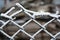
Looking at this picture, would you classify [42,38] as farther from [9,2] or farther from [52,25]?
[9,2]

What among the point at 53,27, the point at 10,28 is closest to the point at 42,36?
the point at 53,27

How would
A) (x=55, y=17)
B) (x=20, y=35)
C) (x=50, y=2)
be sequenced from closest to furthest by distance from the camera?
(x=55, y=17)
(x=20, y=35)
(x=50, y=2)

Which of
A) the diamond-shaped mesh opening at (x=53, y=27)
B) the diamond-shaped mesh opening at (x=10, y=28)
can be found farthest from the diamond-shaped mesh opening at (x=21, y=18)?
the diamond-shaped mesh opening at (x=53, y=27)

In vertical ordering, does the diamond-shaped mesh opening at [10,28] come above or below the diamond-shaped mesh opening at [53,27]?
below

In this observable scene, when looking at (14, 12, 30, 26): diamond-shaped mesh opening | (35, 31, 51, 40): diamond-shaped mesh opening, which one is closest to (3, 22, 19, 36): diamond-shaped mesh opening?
(14, 12, 30, 26): diamond-shaped mesh opening

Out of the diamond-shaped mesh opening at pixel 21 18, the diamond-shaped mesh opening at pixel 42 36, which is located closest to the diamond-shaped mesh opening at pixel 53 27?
the diamond-shaped mesh opening at pixel 42 36

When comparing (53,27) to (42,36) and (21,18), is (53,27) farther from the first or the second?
(21,18)

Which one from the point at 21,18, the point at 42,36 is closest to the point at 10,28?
the point at 21,18

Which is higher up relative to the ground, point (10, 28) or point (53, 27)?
point (53, 27)

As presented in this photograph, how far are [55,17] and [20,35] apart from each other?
0.28 meters

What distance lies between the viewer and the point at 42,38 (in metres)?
1.09

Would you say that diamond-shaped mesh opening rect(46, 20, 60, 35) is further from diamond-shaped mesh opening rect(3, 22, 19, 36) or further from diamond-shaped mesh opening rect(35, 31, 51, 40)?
diamond-shaped mesh opening rect(3, 22, 19, 36)

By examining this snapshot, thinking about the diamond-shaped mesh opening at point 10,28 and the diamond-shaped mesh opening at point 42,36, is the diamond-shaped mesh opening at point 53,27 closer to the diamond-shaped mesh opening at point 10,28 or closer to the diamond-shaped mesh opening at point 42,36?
the diamond-shaped mesh opening at point 42,36

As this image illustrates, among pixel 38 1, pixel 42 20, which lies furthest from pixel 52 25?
pixel 38 1
